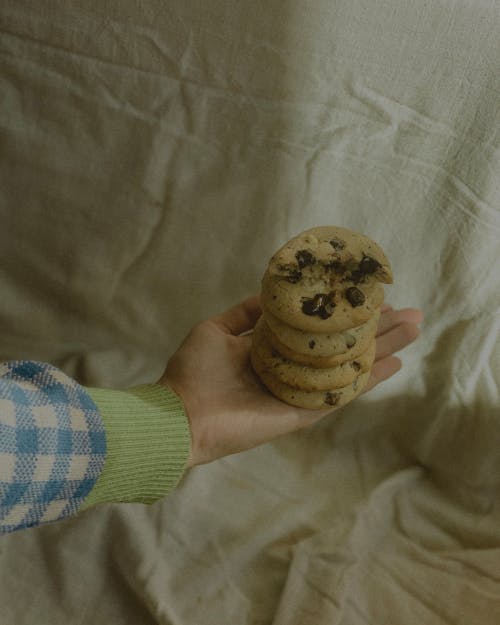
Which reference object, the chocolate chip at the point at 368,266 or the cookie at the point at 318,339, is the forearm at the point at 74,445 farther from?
the chocolate chip at the point at 368,266

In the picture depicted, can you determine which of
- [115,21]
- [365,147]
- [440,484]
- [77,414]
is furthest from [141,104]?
[440,484]

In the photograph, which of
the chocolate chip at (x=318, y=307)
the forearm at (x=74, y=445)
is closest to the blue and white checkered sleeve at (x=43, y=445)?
the forearm at (x=74, y=445)

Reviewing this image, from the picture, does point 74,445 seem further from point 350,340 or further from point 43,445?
point 350,340

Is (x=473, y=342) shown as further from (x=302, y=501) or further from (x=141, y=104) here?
(x=141, y=104)

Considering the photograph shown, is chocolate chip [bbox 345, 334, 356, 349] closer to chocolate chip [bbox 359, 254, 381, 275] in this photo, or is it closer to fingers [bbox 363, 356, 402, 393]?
chocolate chip [bbox 359, 254, 381, 275]

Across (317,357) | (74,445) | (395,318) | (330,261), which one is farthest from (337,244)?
(74,445)

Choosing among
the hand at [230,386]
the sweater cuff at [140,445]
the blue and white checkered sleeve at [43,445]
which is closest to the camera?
the blue and white checkered sleeve at [43,445]
